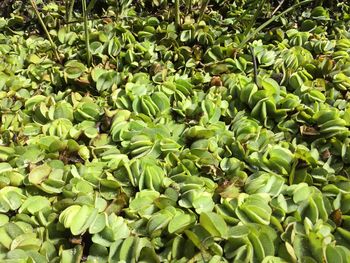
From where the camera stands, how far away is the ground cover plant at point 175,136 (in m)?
1.09

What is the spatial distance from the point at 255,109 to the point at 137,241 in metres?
0.62

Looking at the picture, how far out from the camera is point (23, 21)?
7.20 feet

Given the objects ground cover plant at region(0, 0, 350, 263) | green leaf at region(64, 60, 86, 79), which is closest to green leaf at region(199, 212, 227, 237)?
ground cover plant at region(0, 0, 350, 263)

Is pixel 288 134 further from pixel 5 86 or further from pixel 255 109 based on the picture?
pixel 5 86

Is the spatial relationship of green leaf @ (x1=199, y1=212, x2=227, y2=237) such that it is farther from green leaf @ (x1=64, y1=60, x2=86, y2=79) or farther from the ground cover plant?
green leaf @ (x1=64, y1=60, x2=86, y2=79)

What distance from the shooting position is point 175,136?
1445 millimetres

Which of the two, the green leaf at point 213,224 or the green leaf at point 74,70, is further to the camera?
the green leaf at point 74,70

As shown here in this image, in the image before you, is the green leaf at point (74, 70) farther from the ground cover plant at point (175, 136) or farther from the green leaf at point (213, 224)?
the green leaf at point (213, 224)

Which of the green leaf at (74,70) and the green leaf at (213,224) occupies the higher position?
the green leaf at (74,70)

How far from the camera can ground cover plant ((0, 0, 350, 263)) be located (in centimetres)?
109

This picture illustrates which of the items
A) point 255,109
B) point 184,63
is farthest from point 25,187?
point 184,63

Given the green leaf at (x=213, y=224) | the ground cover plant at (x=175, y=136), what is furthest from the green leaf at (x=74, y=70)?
the green leaf at (x=213, y=224)

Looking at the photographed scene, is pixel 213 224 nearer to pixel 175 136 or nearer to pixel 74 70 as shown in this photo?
pixel 175 136

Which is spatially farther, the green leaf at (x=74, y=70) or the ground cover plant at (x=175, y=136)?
the green leaf at (x=74, y=70)
